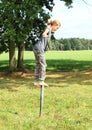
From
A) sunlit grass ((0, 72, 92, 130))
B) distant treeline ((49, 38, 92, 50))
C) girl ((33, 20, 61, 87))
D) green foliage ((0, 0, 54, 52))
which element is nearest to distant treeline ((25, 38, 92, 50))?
distant treeline ((49, 38, 92, 50))

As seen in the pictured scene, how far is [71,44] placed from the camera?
138500mm

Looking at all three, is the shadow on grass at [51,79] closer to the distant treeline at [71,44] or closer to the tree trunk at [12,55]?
the tree trunk at [12,55]

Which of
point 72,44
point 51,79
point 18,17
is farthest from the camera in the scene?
point 72,44

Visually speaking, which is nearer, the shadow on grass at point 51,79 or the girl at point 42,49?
the girl at point 42,49

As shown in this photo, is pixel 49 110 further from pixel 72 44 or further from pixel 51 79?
pixel 72 44

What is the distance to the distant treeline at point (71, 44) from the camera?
13275 centimetres

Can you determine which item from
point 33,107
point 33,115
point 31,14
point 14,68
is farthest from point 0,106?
point 14,68

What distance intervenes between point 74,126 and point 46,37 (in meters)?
2.22

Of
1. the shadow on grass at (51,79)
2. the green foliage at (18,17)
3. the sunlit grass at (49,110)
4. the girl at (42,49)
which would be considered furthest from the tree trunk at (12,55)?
the girl at (42,49)

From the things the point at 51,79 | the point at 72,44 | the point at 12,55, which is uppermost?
the point at 12,55

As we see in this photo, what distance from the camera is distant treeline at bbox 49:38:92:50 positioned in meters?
133

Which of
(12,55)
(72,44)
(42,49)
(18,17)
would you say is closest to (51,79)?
(18,17)

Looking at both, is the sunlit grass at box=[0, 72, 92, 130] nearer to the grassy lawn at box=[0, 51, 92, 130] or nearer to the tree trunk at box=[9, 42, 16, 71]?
the grassy lawn at box=[0, 51, 92, 130]

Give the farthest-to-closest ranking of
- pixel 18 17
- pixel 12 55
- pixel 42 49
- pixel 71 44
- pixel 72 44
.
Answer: pixel 72 44, pixel 71 44, pixel 12 55, pixel 18 17, pixel 42 49
